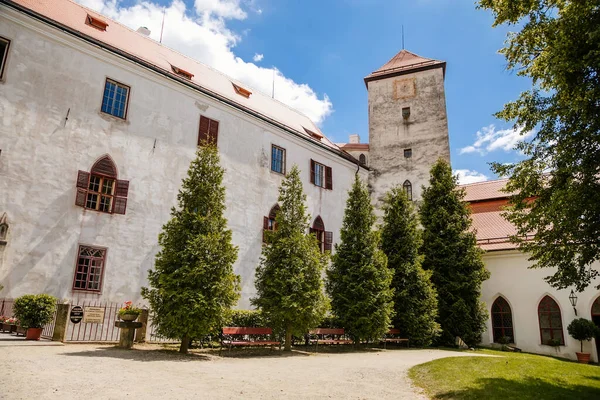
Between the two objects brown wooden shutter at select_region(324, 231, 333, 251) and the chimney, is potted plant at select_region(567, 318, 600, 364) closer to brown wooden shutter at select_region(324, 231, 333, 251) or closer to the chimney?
brown wooden shutter at select_region(324, 231, 333, 251)

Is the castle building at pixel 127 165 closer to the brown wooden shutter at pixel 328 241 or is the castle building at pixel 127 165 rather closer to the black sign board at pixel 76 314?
the brown wooden shutter at pixel 328 241

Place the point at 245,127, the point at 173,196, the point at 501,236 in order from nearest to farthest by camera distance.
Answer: the point at 173,196 < the point at 245,127 < the point at 501,236

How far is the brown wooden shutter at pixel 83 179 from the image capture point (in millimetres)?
16094

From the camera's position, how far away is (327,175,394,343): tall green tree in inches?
669

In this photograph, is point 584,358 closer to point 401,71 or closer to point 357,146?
point 357,146

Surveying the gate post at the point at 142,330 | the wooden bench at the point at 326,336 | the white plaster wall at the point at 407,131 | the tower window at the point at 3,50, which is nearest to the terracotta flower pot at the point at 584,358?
the wooden bench at the point at 326,336

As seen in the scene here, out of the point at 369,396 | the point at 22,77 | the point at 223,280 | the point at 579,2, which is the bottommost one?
the point at 369,396

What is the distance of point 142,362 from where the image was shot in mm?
10039

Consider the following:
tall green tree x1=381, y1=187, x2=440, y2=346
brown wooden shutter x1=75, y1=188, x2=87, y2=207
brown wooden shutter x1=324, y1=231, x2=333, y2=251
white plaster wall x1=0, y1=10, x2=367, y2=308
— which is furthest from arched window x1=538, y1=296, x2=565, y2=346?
brown wooden shutter x1=75, y1=188, x2=87, y2=207

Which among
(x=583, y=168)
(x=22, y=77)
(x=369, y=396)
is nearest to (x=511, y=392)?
(x=369, y=396)

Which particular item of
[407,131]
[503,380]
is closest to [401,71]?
[407,131]

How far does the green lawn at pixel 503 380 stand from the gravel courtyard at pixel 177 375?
0.58m

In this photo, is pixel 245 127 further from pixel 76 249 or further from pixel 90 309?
pixel 90 309

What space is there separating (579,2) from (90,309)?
15592mm
